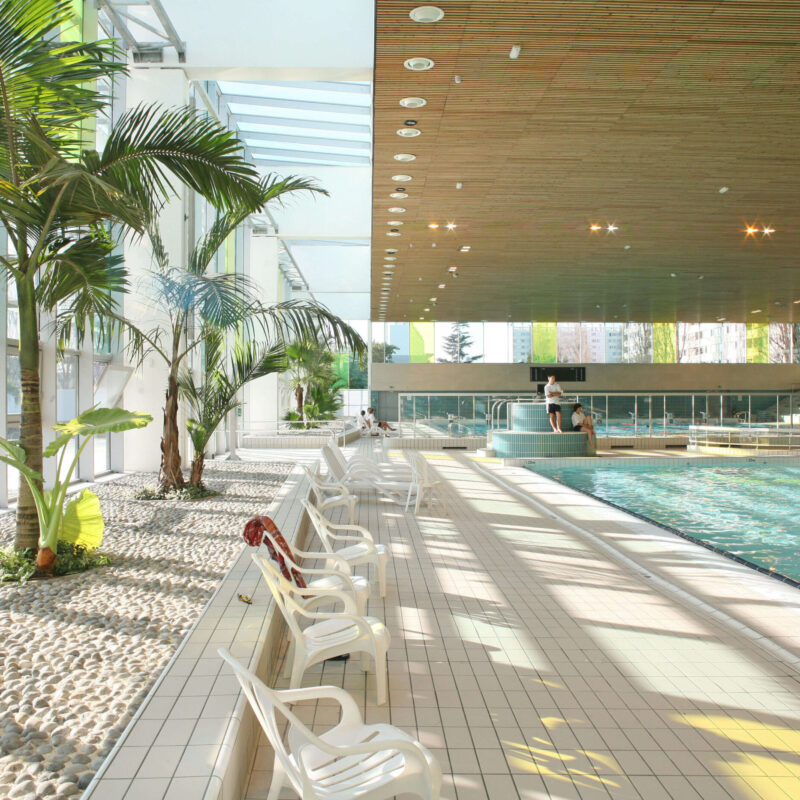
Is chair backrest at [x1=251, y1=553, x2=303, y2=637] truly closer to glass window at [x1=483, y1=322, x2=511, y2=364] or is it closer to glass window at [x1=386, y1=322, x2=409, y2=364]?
glass window at [x1=386, y1=322, x2=409, y2=364]

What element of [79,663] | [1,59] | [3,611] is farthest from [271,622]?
[1,59]

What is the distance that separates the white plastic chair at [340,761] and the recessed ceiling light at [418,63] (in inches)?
179

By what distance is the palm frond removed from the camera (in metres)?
4.86

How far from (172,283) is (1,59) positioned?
14.2 feet

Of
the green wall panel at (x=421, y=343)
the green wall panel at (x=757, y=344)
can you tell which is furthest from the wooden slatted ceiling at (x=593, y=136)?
the green wall panel at (x=757, y=344)

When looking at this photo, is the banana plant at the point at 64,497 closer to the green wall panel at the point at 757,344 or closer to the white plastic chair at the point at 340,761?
the white plastic chair at the point at 340,761

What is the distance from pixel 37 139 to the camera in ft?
11.5

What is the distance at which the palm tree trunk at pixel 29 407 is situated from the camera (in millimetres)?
4723

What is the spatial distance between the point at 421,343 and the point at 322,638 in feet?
79.5

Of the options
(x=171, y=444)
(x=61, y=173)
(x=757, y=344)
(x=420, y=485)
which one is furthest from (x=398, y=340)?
(x=61, y=173)

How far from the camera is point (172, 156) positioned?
493cm

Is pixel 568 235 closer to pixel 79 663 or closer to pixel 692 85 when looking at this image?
pixel 692 85

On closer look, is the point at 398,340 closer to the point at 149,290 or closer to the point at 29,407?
the point at 149,290

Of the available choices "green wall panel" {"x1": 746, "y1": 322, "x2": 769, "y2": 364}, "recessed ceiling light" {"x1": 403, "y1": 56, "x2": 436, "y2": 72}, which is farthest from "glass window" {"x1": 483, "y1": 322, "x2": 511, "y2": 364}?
"recessed ceiling light" {"x1": 403, "y1": 56, "x2": 436, "y2": 72}
